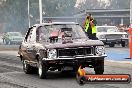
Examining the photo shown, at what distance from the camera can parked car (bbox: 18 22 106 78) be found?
40.2 feet

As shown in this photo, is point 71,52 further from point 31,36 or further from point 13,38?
point 13,38

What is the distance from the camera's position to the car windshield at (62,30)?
1340cm

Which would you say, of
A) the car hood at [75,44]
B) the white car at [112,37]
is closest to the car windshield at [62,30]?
the car hood at [75,44]

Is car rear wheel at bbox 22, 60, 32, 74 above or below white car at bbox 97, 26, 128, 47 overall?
below

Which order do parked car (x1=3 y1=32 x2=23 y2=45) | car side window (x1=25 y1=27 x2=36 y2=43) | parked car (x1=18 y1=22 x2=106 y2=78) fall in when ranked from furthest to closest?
parked car (x1=3 y1=32 x2=23 y2=45) < car side window (x1=25 y1=27 x2=36 y2=43) < parked car (x1=18 y1=22 x2=106 y2=78)

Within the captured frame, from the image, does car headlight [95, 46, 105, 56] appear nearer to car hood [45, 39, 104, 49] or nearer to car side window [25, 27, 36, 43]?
car hood [45, 39, 104, 49]

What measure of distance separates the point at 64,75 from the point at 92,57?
1.76 meters

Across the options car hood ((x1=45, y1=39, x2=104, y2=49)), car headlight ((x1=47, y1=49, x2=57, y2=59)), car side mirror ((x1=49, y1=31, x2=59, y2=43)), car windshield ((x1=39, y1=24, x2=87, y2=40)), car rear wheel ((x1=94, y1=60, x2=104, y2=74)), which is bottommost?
car rear wheel ((x1=94, y1=60, x2=104, y2=74))

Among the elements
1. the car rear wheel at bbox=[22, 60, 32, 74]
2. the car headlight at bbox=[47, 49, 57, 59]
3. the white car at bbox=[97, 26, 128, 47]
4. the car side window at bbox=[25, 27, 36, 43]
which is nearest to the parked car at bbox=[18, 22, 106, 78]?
the car headlight at bbox=[47, 49, 57, 59]

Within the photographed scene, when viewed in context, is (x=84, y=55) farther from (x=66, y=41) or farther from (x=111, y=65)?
(x=111, y=65)

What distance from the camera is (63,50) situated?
12.3m

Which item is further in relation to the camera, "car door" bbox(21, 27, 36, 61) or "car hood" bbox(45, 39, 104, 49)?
"car door" bbox(21, 27, 36, 61)

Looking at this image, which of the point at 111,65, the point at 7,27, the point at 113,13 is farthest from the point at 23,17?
the point at 111,65

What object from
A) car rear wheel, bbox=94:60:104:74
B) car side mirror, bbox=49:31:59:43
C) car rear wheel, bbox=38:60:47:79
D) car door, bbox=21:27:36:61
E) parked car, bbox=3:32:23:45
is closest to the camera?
car rear wheel, bbox=38:60:47:79
